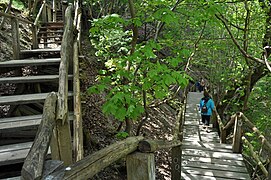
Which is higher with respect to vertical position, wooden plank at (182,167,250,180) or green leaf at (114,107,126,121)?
green leaf at (114,107,126,121)

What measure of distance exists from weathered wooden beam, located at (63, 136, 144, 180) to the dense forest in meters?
1.51

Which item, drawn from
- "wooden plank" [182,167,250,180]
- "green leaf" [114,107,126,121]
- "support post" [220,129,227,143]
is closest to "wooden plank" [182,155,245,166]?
"wooden plank" [182,167,250,180]

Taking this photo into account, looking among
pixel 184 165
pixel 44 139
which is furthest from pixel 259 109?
pixel 44 139

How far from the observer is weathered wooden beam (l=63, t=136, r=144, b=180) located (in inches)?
49.2

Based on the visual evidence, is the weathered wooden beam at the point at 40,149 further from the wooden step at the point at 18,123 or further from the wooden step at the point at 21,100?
the wooden step at the point at 21,100

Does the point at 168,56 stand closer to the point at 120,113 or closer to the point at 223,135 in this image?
the point at 120,113

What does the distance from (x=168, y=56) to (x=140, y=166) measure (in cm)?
324

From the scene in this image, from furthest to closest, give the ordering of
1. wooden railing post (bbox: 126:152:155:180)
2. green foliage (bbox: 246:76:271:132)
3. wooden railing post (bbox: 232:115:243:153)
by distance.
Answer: green foliage (bbox: 246:76:271:132)
wooden railing post (bbox: 232:115:243:153)
wooden railing post (bbox: 126:152:155:180)

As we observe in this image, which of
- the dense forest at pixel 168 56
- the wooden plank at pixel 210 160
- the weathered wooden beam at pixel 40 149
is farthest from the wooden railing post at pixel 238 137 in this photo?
the weathered wooden beam at pixel 40 149

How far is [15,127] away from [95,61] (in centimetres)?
739

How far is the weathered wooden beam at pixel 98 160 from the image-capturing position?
1.25 m

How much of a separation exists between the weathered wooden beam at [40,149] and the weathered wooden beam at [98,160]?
15cm

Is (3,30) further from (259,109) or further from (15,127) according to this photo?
(259,109)

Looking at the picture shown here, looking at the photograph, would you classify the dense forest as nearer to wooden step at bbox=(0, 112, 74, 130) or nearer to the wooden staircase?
the wooden staircase
